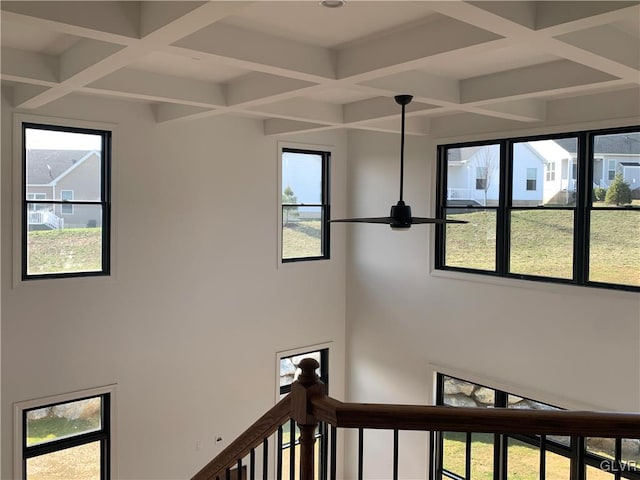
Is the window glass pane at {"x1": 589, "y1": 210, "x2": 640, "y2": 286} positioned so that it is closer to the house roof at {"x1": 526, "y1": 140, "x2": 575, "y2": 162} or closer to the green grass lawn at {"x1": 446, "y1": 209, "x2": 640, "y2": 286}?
the green grass lawn at {"x1": 446, "y1": 209, "x2": 640, "y2": 286}

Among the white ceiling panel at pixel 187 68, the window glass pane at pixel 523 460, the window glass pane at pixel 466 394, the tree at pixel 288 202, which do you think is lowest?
the window glass pane at pixel 523 460

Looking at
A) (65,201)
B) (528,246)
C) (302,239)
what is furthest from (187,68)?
(528,246)

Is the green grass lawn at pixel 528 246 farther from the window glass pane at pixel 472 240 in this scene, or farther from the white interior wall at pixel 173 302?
the white interior wall at pixel 173 302

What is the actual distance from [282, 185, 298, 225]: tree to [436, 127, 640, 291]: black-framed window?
1.78m

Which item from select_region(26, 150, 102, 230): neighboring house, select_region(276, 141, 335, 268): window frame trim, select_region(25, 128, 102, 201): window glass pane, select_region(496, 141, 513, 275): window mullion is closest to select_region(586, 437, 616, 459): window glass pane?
select_region(496, 141, 513, 275): window mullion

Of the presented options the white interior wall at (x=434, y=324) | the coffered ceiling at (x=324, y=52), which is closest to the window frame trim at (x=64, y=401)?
the coffered ceiling at (x=324, y=52)

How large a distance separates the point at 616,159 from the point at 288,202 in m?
3.60

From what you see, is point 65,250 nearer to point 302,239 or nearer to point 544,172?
point 302,239

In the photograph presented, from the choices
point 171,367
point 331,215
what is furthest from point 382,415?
point 331,215

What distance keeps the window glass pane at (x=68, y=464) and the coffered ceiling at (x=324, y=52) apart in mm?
3233

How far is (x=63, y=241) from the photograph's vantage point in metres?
5.20

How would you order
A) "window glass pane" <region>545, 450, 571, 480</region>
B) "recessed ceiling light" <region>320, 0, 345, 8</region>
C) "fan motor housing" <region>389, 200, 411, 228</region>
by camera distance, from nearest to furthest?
1. "recessed ceiling light" <region>320, 0, 345, 8</region>
2. "fan motor housing" <region>389, 200, 411, 228</region>
3. "window glass pane" <region>545, 450, 571, 480</region>

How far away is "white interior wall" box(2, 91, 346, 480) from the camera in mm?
5125

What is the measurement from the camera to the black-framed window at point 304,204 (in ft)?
22.6
